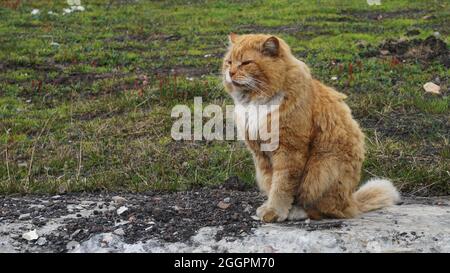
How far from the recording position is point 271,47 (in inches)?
213

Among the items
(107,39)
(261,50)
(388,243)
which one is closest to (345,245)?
(388,243)

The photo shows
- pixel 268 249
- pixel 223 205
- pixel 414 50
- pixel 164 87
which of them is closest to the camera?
pixel 268 249

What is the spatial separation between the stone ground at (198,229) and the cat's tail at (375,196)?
0.10 metres

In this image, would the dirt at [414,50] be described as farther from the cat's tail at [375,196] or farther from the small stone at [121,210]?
the small stone at [121,210]

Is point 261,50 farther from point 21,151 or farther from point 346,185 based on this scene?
point 21,151

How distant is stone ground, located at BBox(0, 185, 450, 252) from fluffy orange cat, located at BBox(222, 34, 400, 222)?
0.19 meters

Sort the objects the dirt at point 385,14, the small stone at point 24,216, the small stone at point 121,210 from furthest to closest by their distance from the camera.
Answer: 1. the dirt at point 385,14
2. the small stone at point 121,210
3. the small stone at point 24,216

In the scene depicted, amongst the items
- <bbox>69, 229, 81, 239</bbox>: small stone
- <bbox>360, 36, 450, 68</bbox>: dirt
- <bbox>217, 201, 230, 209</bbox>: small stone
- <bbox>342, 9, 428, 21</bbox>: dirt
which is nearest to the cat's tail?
<bbox>217, 201, 230, 209</bbox>: small stone

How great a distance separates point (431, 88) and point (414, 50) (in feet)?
7.13

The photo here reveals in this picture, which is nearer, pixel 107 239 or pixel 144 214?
pixel 107 239

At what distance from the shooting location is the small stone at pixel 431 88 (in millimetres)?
10297

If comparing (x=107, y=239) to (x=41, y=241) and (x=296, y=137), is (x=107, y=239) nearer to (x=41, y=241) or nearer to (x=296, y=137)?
(x=41, y=241)

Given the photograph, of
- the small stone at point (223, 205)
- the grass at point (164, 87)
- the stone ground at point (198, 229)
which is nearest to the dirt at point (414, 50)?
the grass at point (164, 87)

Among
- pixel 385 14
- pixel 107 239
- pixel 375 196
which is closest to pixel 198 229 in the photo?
pixel 107 239
